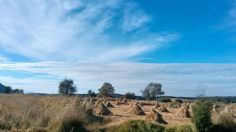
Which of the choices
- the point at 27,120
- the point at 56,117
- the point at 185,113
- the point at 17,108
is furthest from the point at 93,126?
the point at 185,113

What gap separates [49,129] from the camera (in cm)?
2033

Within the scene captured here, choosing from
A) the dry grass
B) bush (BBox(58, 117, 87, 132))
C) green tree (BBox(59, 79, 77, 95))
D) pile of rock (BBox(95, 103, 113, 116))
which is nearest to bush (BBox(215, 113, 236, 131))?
the dry grass

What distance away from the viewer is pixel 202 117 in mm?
20016

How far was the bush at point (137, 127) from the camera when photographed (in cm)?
1994

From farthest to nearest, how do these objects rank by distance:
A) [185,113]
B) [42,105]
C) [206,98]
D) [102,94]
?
[102,94]
[185,113]
[42,105]
[206,98]

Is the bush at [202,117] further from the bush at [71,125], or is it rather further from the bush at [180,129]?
the bush at [71,125]

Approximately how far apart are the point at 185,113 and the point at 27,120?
1254 centimetres

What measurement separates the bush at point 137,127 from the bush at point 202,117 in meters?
1.56

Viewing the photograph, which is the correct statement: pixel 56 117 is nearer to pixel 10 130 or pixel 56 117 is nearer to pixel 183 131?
pixel 10 130

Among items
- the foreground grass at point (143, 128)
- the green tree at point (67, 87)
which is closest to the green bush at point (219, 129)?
the foreground grass at point (143, 128)

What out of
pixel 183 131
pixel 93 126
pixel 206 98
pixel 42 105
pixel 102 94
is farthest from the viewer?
pixel 102 94

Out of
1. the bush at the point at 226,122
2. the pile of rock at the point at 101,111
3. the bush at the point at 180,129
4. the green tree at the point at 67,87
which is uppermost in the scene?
the green tree at the point at 67,87

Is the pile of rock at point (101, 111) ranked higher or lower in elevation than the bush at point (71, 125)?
higher

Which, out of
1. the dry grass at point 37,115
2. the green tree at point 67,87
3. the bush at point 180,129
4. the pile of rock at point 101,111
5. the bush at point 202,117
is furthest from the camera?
the green tree at point 67,87
